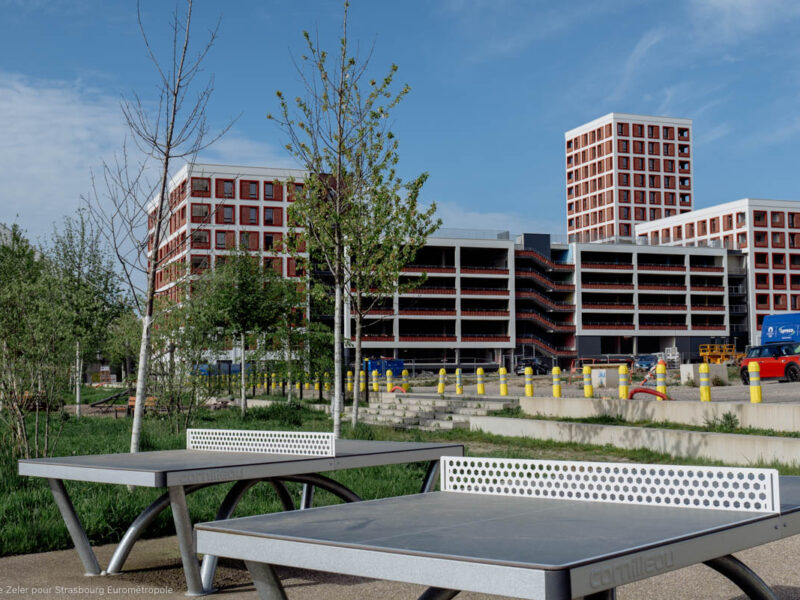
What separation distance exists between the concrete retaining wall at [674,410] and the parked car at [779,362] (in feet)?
45.9

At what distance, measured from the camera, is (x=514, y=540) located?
2.62 meters

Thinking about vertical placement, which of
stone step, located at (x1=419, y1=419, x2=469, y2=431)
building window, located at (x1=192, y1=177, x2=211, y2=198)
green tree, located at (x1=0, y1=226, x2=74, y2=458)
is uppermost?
building window, located at (x1=192, y1=177, x2=211, y2=198)

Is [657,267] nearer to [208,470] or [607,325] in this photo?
[607,325]

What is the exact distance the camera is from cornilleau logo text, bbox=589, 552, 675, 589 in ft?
7.32

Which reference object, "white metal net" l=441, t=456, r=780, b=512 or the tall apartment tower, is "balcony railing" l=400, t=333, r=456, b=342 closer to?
the tall apartment tower

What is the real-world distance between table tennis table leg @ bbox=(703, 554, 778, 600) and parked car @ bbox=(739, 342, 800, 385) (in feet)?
96.3

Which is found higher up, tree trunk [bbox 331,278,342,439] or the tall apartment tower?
the tall apartment tower

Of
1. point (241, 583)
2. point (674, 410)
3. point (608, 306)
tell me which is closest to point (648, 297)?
point (608, 306)

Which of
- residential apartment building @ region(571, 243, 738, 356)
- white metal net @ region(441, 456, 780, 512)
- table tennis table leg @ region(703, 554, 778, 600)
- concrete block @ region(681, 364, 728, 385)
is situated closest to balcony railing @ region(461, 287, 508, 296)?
residential apartment building @ region(571, 243, 738, 356)

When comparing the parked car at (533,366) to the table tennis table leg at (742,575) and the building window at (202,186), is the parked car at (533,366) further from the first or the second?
the table tennis table leg at (742,575)

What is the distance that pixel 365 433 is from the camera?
16547 mm

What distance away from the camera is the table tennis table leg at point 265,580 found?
9.58 feet

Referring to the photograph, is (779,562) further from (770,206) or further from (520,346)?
(770,206)

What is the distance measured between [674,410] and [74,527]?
43.2 ft
